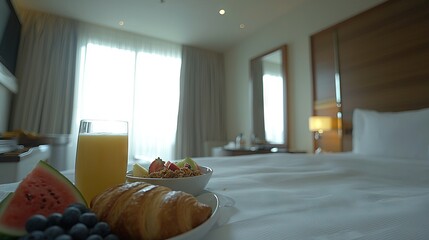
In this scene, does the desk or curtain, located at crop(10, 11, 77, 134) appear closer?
the desk

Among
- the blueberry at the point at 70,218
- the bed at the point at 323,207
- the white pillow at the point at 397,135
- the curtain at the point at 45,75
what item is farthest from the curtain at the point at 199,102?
the blueberry at the point at 70,218

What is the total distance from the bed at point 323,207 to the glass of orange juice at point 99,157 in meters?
0.29

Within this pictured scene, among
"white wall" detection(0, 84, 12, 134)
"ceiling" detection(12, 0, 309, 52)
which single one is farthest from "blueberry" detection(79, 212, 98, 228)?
"ceiling" detection(12, 0, 309, 52)

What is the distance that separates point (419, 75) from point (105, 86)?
4.00 m

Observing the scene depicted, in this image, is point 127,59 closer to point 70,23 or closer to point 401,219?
point 70,23

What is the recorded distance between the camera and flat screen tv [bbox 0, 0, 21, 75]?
213 cm

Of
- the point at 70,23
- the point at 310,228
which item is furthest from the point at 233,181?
the point at 70,23

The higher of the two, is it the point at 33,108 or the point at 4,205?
the point at 33,108

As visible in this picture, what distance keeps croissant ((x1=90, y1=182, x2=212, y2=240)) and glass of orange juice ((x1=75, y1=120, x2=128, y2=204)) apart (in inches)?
9.9

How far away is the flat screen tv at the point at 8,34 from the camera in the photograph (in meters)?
2.13

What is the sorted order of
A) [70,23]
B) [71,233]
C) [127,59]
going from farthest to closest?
[127,59] → [70,23] → [71,233]

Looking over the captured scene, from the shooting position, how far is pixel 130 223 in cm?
32

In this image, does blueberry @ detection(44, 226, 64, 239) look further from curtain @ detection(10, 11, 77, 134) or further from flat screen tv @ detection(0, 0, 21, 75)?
curtain @ detection(10, 11, 77, 134)

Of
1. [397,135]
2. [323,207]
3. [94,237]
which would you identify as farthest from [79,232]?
[397,135]
